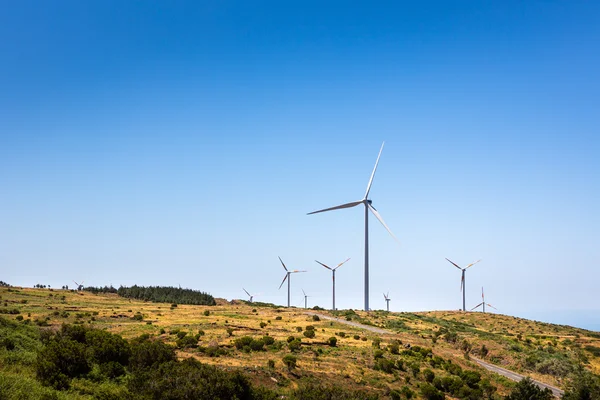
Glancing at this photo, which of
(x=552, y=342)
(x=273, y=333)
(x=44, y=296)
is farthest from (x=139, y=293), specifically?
(x=552, y=342)

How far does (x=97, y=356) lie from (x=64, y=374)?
6476mm

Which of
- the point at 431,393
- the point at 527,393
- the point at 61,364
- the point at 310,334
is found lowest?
the point at 527,393

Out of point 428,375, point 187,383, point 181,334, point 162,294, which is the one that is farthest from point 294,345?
point 162,294

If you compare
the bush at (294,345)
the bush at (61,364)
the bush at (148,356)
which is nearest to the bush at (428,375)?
the bush at (294,345)

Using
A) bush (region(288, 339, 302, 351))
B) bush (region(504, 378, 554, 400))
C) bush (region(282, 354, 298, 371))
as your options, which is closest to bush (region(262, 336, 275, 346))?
bush (region(288, 339, 302, 351))

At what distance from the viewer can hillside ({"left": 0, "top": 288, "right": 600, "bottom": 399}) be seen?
2009 inches

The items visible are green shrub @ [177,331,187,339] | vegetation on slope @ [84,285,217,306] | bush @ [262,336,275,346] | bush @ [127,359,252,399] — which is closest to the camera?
bush @ [127,359,252,399]

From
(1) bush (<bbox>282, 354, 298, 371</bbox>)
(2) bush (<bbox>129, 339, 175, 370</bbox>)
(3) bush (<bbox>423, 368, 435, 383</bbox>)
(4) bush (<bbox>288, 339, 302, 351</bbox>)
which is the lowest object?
(3) bush (<bbox>423, 368, 435, 383</bbox>)

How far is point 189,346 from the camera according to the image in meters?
60.6

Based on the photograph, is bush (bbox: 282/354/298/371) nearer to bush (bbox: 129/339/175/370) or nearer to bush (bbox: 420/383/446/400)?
bush (bbox: 129/339/175/370)

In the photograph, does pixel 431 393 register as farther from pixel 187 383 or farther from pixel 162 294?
pixel 162 294

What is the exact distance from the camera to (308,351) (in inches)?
2554

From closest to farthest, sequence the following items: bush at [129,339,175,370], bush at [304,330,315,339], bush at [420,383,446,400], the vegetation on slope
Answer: bush at [129,339,175,370] < bush at [420,383,446,400] < bush at [304,330,315,339] < the vegetation on slope

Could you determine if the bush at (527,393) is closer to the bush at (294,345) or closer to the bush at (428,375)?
the bush at (428,375)
